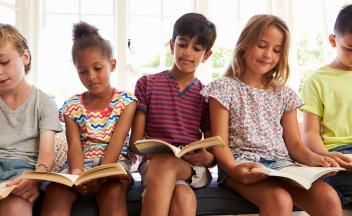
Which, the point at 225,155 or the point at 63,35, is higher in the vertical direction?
the point at 63,35

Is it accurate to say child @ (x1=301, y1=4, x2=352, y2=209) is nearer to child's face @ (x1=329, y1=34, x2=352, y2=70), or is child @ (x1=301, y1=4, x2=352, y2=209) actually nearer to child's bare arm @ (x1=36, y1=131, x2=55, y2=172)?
child's face @ (x1=329, y1=34, x2=352, y2=70)

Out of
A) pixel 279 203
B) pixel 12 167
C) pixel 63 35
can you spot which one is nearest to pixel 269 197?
pixel 279 203

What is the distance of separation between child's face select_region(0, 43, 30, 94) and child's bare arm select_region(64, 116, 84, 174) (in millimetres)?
215

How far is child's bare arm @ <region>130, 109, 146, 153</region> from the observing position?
1436 millimetres

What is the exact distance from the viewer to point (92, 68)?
1.41 m

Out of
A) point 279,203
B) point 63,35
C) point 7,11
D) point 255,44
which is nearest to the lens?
point 279,203

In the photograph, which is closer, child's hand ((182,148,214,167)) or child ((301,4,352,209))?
child's hand ((182,148,214,167))

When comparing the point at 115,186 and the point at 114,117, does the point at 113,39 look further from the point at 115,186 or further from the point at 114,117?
the point at 115,186

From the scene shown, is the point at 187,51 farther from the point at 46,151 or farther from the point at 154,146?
the point at 46,151

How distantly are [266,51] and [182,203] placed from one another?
0.65 metres

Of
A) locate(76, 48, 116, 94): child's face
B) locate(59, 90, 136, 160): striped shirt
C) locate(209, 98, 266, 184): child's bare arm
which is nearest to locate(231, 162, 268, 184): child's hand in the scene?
locate(209, 98, 266, 184): child's bare arm

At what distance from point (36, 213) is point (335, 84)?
119 centimetres

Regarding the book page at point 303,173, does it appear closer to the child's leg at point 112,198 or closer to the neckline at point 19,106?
the child's leg at point 112,198

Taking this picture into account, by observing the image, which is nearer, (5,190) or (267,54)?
(5,190)
